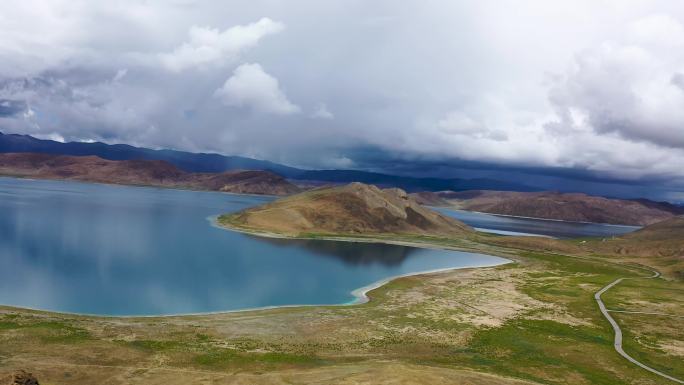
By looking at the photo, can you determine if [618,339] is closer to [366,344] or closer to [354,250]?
[366,344]

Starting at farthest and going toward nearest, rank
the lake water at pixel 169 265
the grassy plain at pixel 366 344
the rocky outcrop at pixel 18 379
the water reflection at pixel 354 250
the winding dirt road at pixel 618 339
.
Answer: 1. the water reflection at pixel 354 250
2. the lake water at pixel 169 265
3. the winding dirt road at pixel 618 339
4. the grassy plain at pixel 366 344
5. the rocky outcrop at pixel 18 379

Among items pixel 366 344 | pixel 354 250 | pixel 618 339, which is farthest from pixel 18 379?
pixel 354 250

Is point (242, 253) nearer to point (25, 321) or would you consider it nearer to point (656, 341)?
point (25, 321)

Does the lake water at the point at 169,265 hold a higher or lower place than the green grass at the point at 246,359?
lower

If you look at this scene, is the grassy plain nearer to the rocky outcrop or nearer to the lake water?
the rocky outcrop

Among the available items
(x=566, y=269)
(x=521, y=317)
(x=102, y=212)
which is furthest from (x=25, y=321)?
(x=102, y=212)

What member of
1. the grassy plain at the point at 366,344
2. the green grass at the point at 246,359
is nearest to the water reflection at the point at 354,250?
the grassy plain at the point at 366,344

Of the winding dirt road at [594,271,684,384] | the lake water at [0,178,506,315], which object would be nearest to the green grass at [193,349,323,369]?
the lake water at [0,178,506,315]

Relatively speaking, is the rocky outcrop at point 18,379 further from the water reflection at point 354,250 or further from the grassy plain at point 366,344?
the water reflection at point 354,250

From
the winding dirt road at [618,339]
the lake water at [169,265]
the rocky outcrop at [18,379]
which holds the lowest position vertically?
the lake water at [169,265]

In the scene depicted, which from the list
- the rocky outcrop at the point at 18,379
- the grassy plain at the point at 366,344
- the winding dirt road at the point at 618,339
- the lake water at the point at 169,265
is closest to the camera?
the rocky outcrop at the point at 18,379
